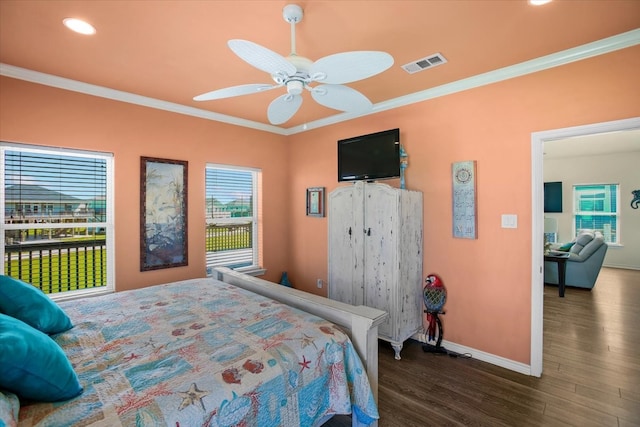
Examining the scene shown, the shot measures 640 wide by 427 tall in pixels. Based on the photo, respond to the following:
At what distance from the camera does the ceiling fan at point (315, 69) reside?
56.9 inches

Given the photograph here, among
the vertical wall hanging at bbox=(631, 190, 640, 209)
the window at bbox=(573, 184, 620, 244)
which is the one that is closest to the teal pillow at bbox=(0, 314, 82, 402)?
the window at bbox=(573, 184, 620, 244)

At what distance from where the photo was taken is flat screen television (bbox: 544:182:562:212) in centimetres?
738

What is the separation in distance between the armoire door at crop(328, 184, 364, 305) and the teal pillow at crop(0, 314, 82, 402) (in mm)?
2418

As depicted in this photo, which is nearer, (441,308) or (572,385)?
(572,385)

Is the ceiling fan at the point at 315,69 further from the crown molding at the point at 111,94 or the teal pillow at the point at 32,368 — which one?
the crown molding at the point at 111,94

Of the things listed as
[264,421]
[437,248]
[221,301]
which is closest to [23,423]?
[264,421]

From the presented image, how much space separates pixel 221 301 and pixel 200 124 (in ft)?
7.89

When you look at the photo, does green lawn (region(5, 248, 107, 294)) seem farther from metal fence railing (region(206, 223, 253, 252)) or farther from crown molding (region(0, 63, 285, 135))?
crown molding (region(0, 63, 285, 135))

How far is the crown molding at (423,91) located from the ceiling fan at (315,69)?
1217 millimetres

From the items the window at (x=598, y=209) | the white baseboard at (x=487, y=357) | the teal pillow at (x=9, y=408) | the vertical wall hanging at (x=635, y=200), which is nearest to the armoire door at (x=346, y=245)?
the white baseboard at (x=487, y=357)

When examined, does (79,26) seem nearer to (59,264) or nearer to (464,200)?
(59,264)

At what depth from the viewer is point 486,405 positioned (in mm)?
2146

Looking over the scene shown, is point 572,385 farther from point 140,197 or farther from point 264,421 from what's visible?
point 140,197

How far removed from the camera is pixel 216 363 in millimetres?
1345
